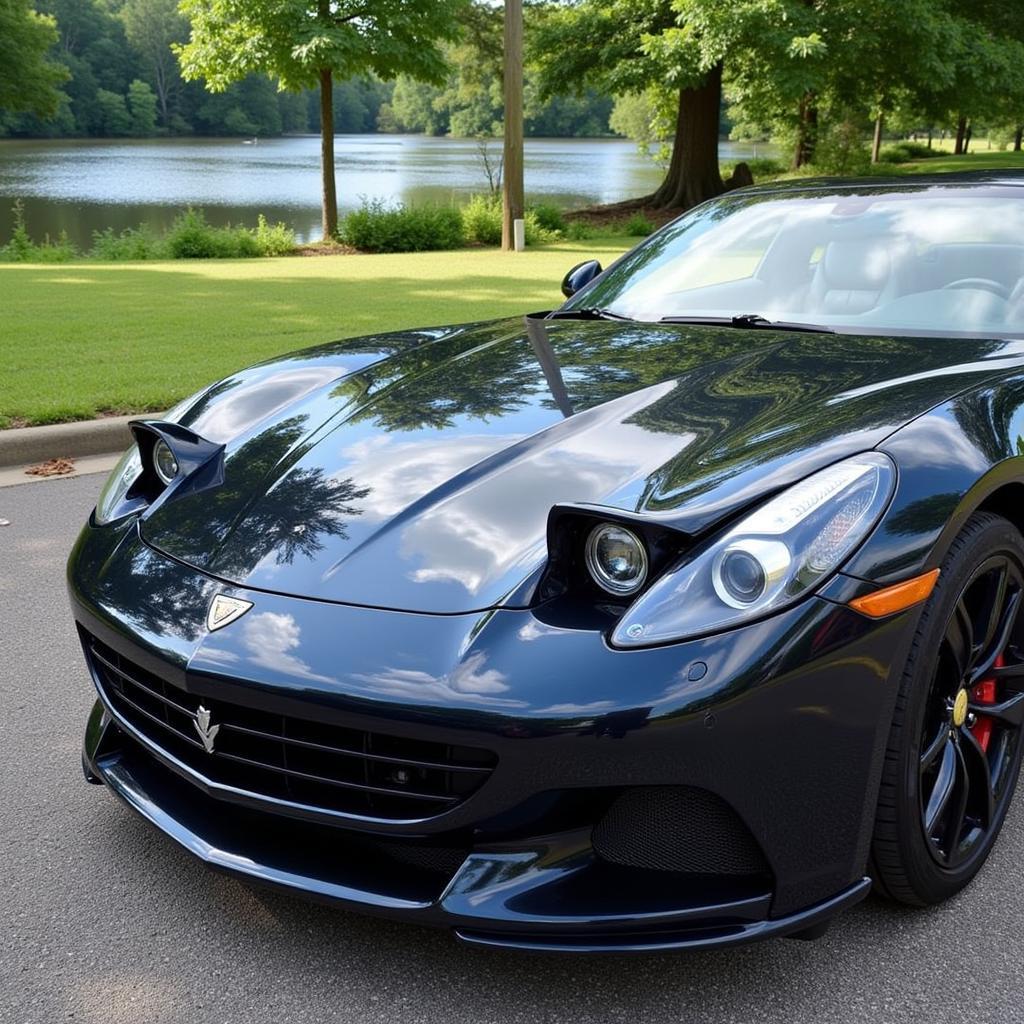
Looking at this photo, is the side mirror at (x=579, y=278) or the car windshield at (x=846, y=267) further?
the side mirror at (x=579, y=278)

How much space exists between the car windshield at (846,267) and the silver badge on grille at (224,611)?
170cm

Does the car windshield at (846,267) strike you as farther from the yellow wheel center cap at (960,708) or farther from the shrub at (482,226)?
the shrub at (482,226)

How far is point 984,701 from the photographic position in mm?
2363

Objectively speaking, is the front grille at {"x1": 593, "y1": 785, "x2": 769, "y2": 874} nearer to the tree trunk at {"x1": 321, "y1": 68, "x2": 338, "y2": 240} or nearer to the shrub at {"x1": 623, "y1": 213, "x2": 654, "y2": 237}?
the tree trunk at {"x1": 321, "y1": 68, "x2": 338, "y2": 240}

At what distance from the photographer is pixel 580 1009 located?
1895mm

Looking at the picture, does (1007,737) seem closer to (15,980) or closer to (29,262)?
(15,980)

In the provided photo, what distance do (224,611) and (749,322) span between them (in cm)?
174

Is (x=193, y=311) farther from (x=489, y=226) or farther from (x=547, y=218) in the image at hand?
(x=547, y=218)

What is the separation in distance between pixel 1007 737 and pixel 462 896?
52.1 inches

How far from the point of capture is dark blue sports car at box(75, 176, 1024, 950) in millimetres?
1756

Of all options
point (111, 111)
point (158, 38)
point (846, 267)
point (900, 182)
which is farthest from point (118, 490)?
point (158, 38)

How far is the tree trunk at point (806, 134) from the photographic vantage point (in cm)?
2967

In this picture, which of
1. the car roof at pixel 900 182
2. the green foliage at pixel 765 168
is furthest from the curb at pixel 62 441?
the green foliage at pixel 765 168

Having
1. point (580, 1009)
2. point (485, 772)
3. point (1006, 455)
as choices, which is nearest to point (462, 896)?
point (485, 772)
